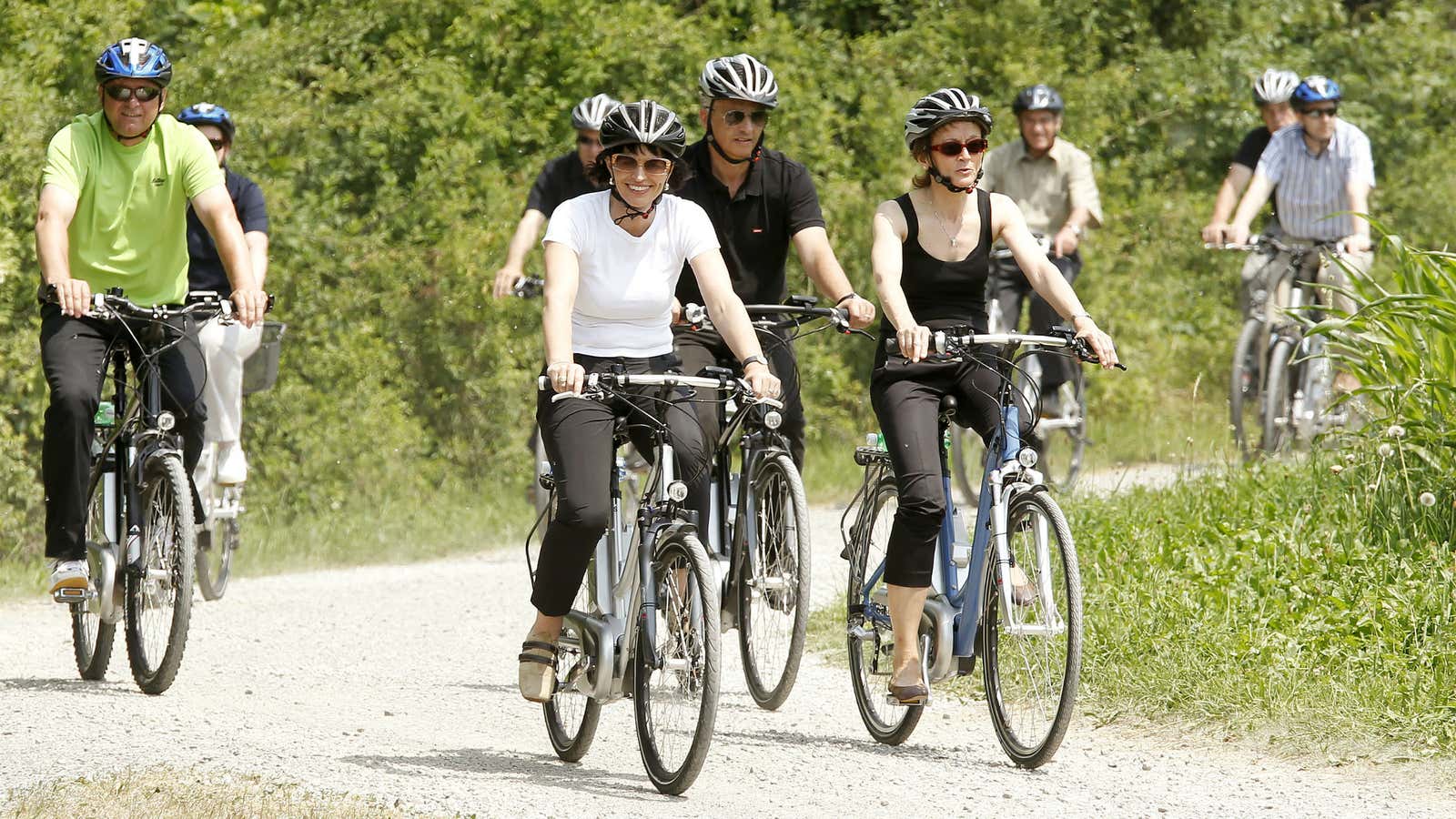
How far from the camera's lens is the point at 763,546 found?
707 cm

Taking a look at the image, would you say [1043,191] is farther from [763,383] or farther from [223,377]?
[763,383]

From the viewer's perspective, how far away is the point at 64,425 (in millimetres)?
7105

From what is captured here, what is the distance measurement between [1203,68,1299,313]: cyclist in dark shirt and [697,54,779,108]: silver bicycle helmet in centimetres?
445

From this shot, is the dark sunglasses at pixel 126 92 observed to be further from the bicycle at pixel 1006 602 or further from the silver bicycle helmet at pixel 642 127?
the bicycle at pixel 1006 602

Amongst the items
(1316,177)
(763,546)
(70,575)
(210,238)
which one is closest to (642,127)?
(763,546)

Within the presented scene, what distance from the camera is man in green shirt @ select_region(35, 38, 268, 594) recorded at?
7.09 meters

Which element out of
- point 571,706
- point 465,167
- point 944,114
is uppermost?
point 465,167

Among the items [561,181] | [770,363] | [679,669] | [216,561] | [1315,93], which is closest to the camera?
[679,669]

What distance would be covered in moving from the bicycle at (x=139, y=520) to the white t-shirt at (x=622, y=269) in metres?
1.77

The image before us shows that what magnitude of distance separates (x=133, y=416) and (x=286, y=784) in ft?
8.05

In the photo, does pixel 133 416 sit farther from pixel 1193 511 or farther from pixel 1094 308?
pixel 1094 308

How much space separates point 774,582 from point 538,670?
117 centimetres

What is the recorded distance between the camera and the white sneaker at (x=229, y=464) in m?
9.61

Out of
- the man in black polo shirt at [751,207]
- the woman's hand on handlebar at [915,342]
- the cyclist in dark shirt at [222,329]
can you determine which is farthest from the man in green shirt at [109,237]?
the woman's hand on handlebar at [915,342]
